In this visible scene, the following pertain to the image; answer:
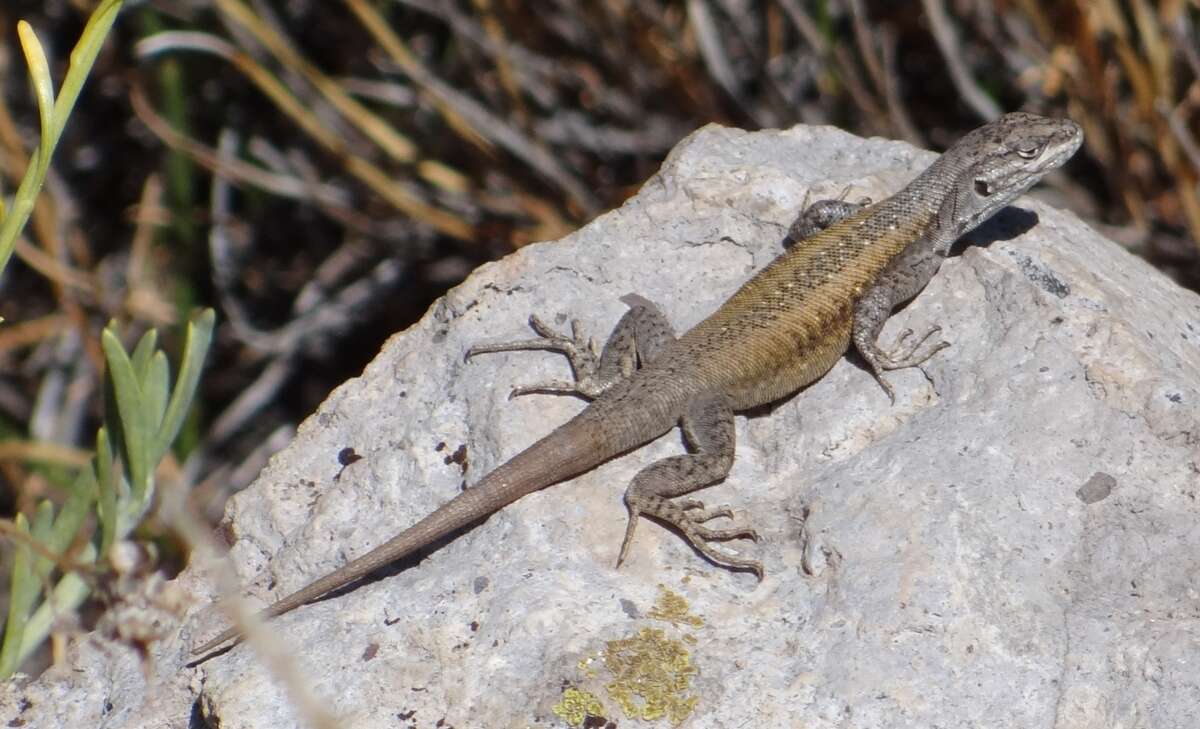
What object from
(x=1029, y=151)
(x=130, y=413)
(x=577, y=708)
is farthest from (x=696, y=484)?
(x=1029, y=151)

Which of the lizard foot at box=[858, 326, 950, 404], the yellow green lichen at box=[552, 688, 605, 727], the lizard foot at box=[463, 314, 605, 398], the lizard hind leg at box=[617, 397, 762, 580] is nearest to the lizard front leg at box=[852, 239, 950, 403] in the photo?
the lizard foot at box=[858, 326, 950, 404]

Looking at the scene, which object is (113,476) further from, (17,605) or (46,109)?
(46,109)

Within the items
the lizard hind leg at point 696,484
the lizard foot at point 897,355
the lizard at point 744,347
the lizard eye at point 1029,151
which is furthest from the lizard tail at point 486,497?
the lizard eye at point 1029,151

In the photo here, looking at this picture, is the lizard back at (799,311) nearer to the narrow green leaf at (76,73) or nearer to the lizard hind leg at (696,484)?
the lizard hind leg at (696,484)

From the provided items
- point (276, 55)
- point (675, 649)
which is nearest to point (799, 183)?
point (675, 649)

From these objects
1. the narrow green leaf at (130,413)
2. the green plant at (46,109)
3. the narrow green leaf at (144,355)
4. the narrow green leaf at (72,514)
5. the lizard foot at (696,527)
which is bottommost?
the lizard foot at (696,527)
